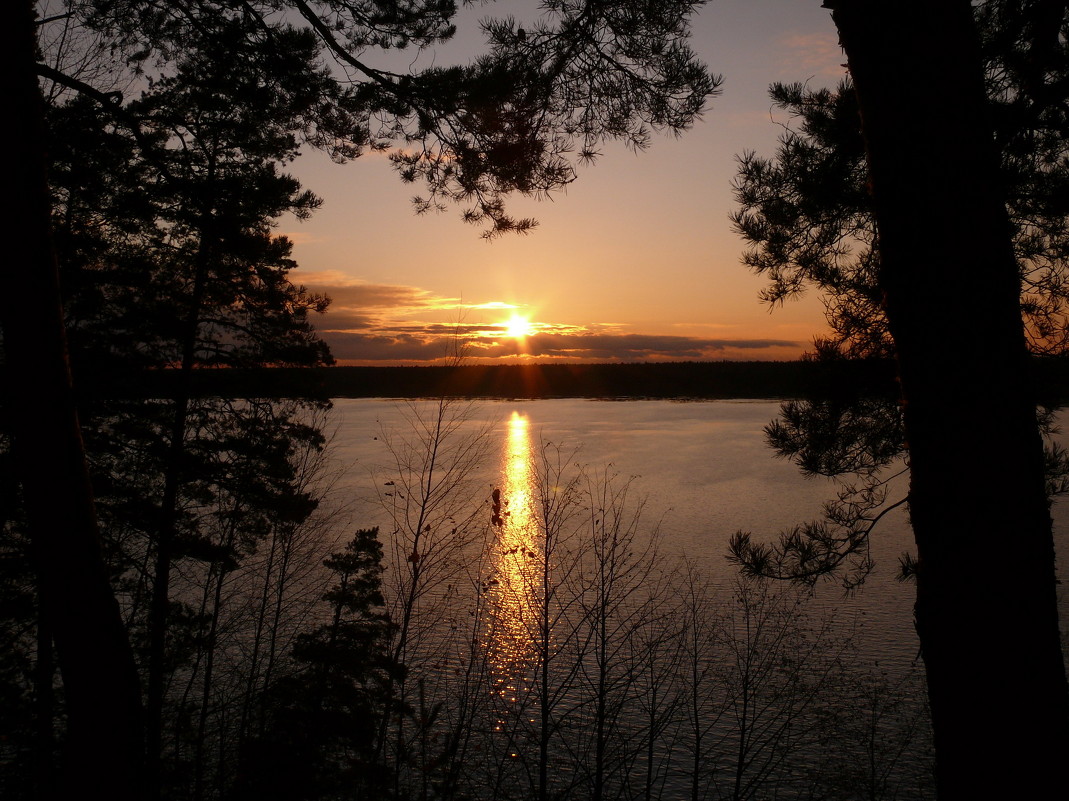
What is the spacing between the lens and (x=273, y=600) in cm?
1491

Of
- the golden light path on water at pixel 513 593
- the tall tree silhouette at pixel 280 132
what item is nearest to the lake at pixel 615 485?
the golden light path on water at pixel 513 593

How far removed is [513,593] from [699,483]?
14152 millimetres

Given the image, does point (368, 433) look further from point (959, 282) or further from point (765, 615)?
point (959, 282)

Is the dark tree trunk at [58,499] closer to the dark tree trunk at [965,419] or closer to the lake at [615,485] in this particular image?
the dark tree trunk at [965,419]

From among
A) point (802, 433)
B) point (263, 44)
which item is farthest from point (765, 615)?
point (263, 44)

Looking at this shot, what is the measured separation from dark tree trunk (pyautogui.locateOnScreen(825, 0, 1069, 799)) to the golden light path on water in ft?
15.4

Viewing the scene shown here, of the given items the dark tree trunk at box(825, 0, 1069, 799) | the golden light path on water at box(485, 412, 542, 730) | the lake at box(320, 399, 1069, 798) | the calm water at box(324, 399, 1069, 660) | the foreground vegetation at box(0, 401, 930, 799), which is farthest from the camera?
the calm water at box(324, 399, 1069, 660)

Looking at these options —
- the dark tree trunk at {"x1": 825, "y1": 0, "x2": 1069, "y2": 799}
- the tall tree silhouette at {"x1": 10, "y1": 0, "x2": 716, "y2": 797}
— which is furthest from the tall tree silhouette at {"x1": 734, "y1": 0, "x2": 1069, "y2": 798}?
the tall tree silhouette at {"x1": 10, "y1": 0, "x2": 716, "y2": 797}

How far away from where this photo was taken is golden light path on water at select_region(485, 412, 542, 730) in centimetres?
1099

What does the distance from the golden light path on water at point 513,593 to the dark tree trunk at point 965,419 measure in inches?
185

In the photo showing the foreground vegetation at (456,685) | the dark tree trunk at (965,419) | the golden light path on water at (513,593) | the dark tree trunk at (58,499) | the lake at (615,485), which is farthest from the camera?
the golden light path on water at (513,593)

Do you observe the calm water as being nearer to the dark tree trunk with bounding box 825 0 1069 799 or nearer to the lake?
the lake

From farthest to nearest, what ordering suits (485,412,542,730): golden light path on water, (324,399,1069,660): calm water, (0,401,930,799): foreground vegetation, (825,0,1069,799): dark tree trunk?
(324,399,1069,660): calm water
(485,412,542,730): golden light path on water
(0,401,930,799): foreground vegetation
(825,0,1069,799): dark tree trunk

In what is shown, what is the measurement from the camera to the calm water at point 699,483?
A: 51.0 feet
